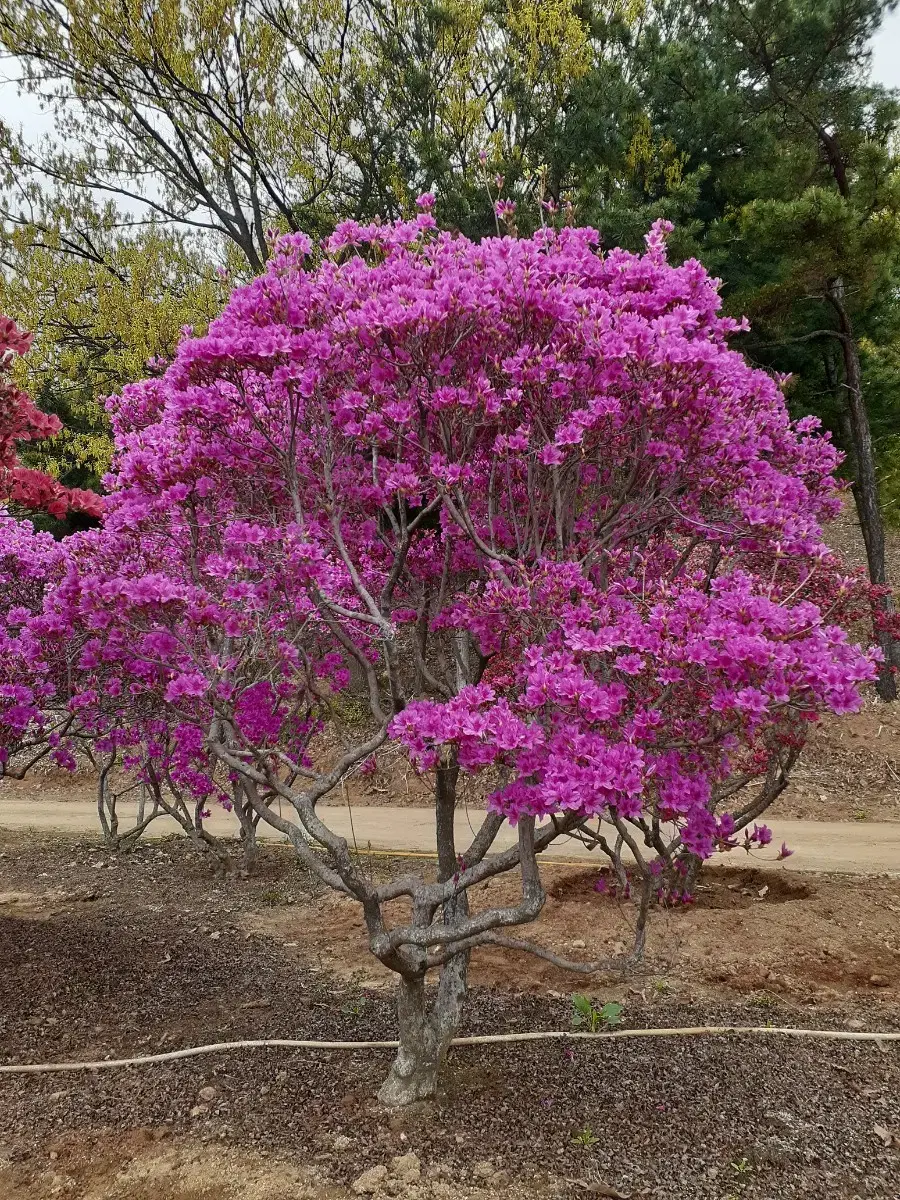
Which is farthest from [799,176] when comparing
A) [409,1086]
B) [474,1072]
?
[409,1086]

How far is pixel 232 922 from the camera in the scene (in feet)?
20.1

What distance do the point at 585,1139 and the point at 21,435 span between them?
12.2ft

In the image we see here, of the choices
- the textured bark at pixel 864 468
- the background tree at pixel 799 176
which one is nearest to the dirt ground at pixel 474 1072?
the background tree at pixel 799 176

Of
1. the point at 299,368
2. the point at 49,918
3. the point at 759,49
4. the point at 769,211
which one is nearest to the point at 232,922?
the point at 49,918

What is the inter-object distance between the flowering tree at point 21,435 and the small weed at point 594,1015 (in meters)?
3.54

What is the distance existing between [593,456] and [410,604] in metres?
1.41

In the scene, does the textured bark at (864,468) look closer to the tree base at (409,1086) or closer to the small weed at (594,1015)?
the small weed at (594,1015)

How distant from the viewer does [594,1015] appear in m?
4.23

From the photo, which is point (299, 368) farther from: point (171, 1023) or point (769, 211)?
point (769, 211)

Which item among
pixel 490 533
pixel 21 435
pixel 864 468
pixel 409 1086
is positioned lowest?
pixel 409 1086

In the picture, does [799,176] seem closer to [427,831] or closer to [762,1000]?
[427,831]

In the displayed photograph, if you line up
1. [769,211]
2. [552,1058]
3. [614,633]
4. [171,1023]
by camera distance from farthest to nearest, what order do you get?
[769,211] → [171,1023] → [552,1058] → [614,633]

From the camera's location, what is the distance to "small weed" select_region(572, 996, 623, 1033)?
13.7ft

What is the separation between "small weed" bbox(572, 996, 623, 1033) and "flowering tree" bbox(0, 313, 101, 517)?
3.54 meters
